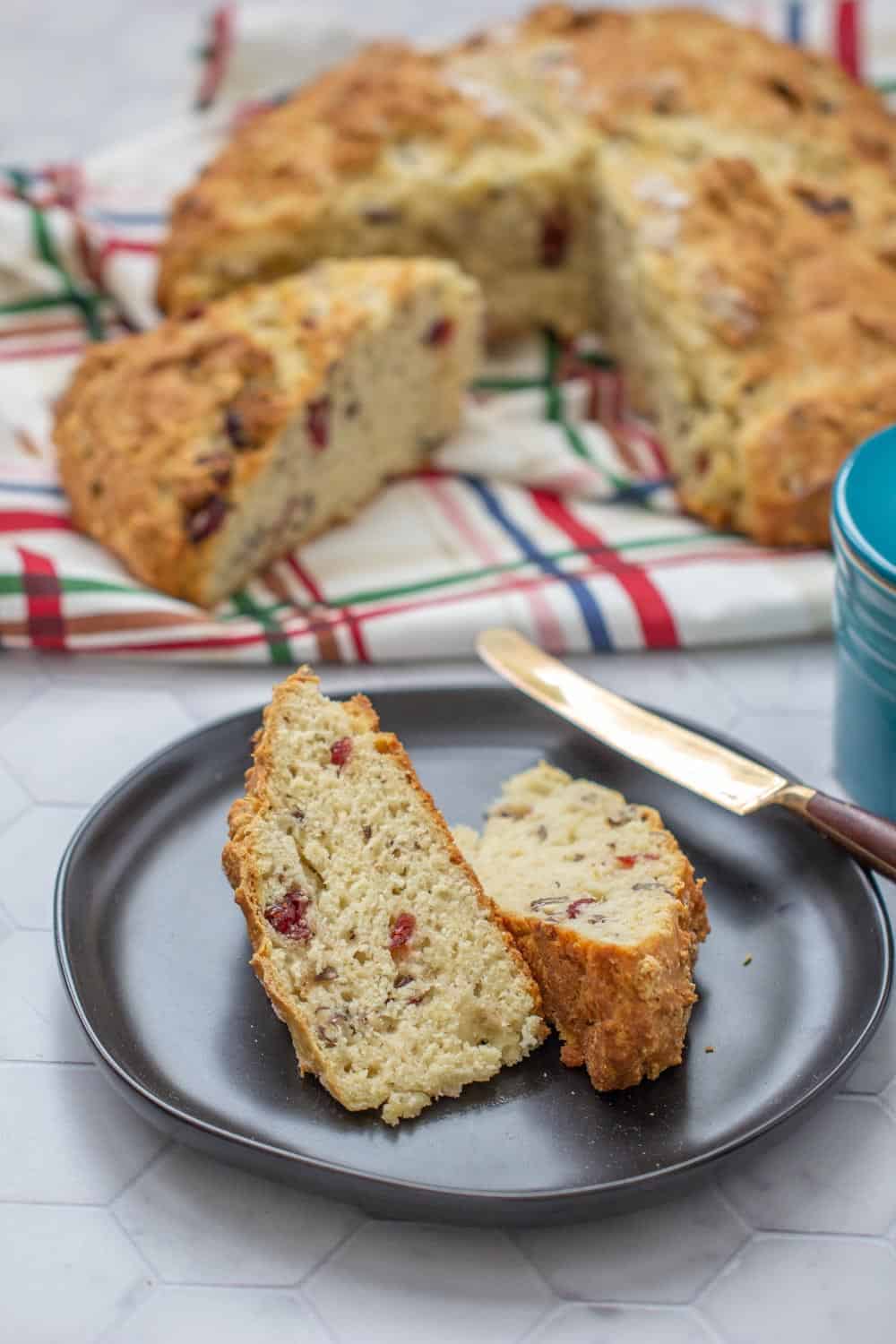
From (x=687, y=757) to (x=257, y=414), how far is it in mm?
1427

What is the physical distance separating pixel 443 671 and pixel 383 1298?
1.68 m

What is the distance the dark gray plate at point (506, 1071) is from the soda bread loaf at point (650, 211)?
1237 mm

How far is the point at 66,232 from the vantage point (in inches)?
190

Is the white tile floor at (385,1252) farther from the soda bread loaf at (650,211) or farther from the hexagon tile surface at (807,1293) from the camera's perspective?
the soda bread loaf at (650,211)

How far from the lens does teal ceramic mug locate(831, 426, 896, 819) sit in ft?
9.41

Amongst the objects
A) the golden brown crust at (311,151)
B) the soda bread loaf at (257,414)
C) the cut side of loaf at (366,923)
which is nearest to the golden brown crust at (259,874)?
the cut side of loaf at (366,923)

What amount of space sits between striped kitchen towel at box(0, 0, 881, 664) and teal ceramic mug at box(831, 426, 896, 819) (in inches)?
24.8

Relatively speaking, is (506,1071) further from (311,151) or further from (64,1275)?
(311,151)

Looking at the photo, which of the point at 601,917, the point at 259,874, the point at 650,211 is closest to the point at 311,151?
the point at 650,211

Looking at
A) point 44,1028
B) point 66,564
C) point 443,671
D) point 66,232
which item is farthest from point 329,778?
point 66,232

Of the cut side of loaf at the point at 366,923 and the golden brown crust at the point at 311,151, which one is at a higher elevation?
the golden brown crust at the point at 311,151

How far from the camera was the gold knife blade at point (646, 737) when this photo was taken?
2.90 meters

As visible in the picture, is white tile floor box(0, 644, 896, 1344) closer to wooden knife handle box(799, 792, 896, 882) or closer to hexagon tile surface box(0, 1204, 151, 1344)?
hexagon tile surface box(0, 1204, 151, 1344)

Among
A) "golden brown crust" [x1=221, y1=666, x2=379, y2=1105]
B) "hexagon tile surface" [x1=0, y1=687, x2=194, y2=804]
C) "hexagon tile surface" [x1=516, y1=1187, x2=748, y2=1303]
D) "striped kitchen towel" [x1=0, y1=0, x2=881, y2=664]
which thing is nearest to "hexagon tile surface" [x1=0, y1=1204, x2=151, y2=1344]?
"golden brown crust" [x1=221, y1=666, x2=379, y2=1105]
